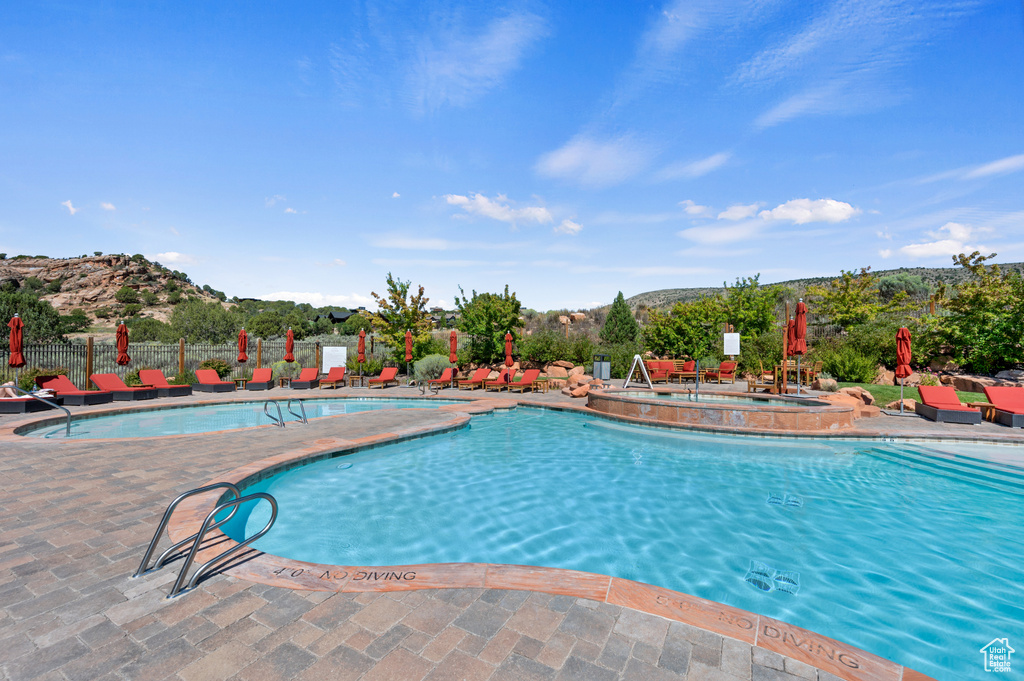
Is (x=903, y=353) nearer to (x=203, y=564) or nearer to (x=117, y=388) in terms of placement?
(x=203, y=564)

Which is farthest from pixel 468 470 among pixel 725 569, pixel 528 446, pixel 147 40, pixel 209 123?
pixel 209 123

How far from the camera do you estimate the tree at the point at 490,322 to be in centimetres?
1953

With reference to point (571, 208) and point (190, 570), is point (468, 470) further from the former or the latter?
point (571, 208)

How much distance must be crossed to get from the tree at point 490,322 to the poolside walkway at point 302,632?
16282mm

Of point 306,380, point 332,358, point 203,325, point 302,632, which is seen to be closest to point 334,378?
point 306,380

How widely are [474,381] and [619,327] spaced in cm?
949

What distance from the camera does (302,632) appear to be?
2352 millimetres

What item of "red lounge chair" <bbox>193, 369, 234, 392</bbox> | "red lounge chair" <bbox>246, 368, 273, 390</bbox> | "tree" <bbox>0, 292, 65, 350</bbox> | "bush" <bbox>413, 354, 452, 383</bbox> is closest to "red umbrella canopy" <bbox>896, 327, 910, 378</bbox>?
"bush" <bbox>413, 354, 452, 383</bbox>

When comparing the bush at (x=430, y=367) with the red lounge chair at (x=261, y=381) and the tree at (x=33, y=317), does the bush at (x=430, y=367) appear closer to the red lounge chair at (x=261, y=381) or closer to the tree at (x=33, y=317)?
the red lounge chair at (x=261, y=381)

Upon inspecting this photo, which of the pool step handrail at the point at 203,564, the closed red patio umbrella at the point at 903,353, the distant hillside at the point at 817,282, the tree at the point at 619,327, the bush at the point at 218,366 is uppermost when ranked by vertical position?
the distant hillside at the point at 817,282

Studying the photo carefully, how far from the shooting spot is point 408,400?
13992mm

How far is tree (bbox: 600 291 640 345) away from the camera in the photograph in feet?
73.2

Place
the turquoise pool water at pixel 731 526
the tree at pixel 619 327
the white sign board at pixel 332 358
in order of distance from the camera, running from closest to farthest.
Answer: the turquoise pool water at pixel 731 526 → the white sign board at pixel 332 358 → the tree at pixel 619 327

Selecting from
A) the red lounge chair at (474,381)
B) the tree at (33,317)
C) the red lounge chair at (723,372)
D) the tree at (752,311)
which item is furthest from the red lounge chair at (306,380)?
the tree at (33,317)
